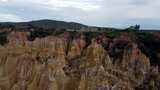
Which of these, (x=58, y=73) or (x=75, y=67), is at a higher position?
(x=58, y=73)

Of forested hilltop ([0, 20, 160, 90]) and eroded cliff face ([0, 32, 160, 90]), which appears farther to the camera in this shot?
forested hilltop ([0, 20, 160, 90])

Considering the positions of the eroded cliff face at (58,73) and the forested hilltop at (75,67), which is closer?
the eroded cliff face at (58,73)

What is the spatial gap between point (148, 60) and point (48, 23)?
67.9 metres

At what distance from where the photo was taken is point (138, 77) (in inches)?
1946

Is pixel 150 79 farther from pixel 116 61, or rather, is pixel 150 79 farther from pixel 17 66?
pixel 17 66

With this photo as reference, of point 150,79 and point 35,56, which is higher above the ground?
point 35,56

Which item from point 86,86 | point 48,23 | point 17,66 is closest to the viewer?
point 86,86

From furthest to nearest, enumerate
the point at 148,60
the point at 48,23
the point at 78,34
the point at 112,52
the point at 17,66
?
1. the point at 48,23
2. the point at 78,34
3. the point at 112,52
4. the point at 148,60
5. the point at 17,66

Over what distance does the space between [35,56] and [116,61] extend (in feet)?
66.2

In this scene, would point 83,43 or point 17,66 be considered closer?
point 17,66

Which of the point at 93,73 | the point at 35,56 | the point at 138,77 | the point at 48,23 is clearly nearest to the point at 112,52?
the point at 138,77

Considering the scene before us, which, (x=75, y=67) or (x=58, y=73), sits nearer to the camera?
(x=58, y=73)

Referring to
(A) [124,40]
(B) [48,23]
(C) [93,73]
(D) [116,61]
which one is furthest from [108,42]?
(B) [48,23]

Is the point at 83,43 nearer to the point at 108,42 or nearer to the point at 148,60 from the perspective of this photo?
the point at 108,42
